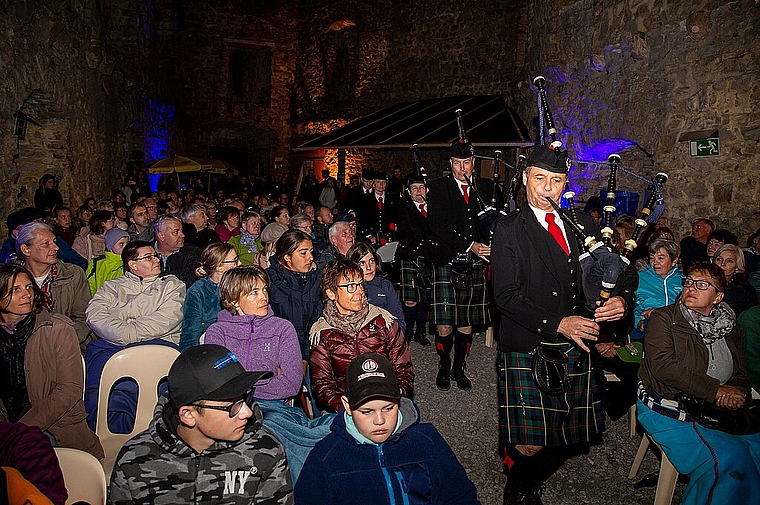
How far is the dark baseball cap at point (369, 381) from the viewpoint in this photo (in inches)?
74.9

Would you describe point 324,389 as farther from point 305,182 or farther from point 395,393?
point 305,182

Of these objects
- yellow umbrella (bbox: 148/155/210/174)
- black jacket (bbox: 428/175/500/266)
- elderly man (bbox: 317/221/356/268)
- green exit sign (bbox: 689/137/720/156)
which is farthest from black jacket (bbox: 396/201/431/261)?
yellow umbrella (bbox: 148/155/210/174)

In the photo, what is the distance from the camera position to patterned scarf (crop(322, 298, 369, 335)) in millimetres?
2922

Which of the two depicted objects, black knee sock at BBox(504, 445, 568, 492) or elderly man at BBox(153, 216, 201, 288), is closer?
black knee sock at BBox(504, 445, 568, 492)

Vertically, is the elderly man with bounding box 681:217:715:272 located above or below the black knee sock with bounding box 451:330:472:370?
above

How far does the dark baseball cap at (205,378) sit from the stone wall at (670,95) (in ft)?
20.7

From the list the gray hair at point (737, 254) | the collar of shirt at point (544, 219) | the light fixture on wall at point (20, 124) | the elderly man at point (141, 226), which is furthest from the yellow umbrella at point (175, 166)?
the collar of shirt at point (544, 219)

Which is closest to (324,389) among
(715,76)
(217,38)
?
(715,76)

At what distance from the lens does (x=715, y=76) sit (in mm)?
6180

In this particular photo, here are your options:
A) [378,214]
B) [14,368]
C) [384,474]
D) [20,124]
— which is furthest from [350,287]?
[20,124]

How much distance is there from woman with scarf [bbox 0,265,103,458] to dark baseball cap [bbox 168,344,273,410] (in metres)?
1.25

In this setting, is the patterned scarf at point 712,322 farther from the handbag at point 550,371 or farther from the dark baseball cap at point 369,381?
the dark baseball cap at point 369,381

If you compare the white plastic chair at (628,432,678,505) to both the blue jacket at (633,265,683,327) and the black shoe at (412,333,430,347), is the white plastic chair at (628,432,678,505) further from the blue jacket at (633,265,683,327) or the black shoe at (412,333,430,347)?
the black shoe at (412,333,430,347)

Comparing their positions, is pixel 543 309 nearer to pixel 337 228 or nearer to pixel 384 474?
pixel 384 474
